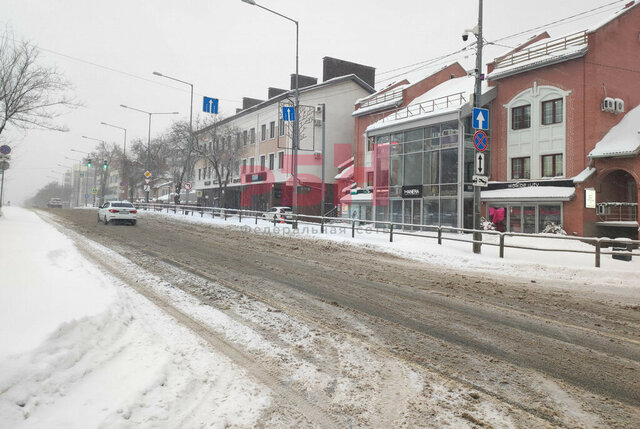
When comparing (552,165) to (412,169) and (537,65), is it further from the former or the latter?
(412,169)

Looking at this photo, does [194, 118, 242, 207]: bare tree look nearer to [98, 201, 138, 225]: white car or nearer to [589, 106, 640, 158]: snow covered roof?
[98, 201, 138, 225]: white car

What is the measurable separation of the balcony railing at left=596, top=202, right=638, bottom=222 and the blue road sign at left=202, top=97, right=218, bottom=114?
Result: 24.3m

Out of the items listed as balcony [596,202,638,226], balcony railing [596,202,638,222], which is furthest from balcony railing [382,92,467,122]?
balcony railing [596,202,638,222]

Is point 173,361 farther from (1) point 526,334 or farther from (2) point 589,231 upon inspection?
(2) point 589,231

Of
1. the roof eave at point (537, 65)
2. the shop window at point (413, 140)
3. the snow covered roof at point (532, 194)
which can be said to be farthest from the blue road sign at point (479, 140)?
the shop window at point (413, 140)

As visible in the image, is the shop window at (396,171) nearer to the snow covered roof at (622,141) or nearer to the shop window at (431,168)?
the shop window at (431,168)

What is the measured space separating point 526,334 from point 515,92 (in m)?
21.9

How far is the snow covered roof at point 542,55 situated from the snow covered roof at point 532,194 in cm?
696

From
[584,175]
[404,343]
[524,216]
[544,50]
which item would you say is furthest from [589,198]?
[404,343]

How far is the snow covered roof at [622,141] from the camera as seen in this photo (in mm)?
18625

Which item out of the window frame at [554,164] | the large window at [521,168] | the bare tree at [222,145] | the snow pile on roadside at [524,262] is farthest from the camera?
the bare tree at [222,145]

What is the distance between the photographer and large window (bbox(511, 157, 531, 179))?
878 inches

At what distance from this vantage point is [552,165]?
21.4m

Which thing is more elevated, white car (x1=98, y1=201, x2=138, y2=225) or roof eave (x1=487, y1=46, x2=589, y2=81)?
roof eave (x1=487, y1=46, x2=589, y2=81)
